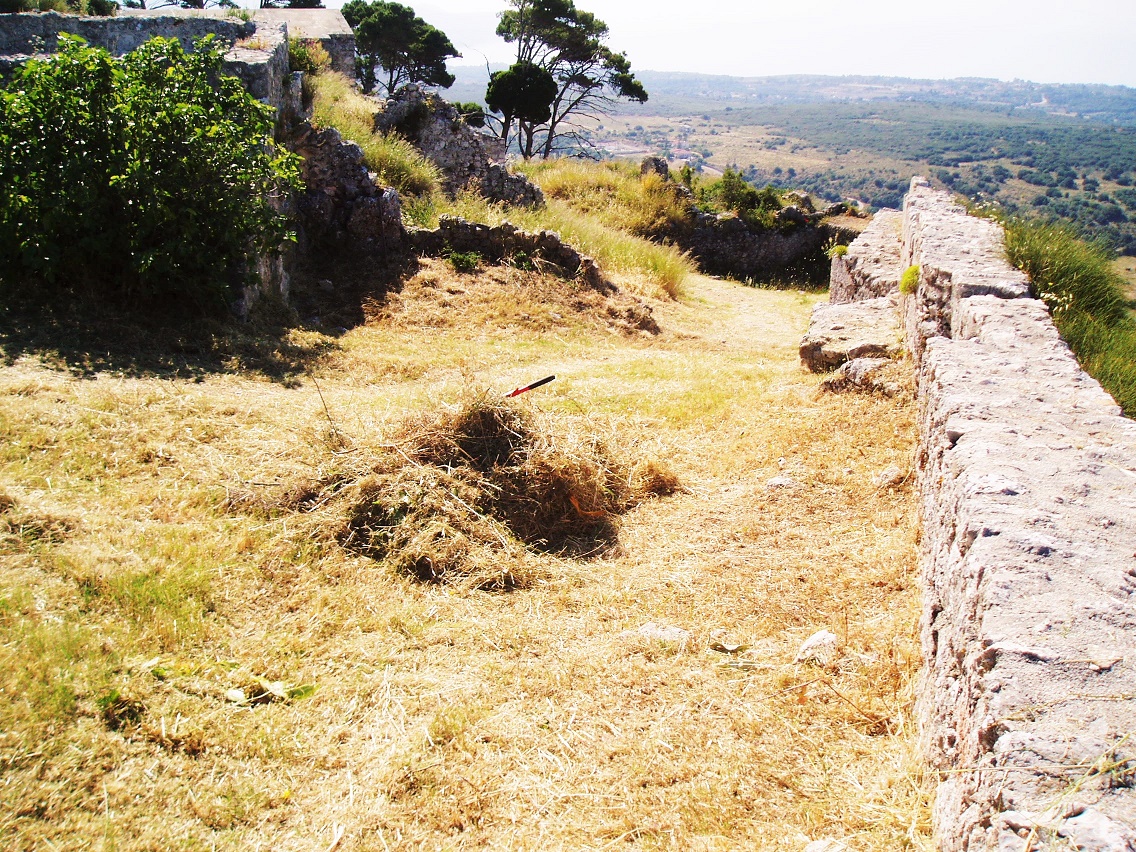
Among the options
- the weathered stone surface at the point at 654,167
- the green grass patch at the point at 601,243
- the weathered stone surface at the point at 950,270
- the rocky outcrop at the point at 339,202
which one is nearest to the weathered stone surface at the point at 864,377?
the weathered stone surface at the point at 950,270

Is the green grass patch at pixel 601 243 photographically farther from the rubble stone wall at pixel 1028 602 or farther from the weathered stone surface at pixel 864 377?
the rubble stone wall at pixel 1028 602

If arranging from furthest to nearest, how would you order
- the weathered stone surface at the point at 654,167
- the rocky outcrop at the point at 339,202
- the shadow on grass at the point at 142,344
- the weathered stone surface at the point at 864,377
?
the weathered stone surface at the point at 654,167
the rocky outcrop at the point at 339,202
the weathered stone surface at the point at 864,377
the shadow on grass at the point at 142,344

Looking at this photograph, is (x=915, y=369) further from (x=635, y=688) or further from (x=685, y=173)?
(x=685, y=173)

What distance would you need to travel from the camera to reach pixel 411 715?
300 cm

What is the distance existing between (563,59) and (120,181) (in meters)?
27.1

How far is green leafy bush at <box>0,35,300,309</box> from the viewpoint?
6.38 meters

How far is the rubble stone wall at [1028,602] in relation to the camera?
70.0 inches

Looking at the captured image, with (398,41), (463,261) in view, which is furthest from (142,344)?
(398,41)

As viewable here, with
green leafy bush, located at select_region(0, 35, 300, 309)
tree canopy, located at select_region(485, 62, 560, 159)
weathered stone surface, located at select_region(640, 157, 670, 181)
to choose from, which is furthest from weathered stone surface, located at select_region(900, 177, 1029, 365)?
tree canopy, located at select_region(485, 62, 560, 159)

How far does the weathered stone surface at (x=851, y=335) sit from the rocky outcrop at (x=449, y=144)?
7.31 m

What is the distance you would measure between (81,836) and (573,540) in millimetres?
2739

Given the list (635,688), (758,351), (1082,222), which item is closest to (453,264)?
(758,351)

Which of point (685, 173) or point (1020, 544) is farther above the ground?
point (685, 173)

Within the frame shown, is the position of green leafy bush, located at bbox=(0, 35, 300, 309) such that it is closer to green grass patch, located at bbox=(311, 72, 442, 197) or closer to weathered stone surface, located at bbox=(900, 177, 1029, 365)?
green grass patch, located at bbox=(311, 72, 442, 197)
